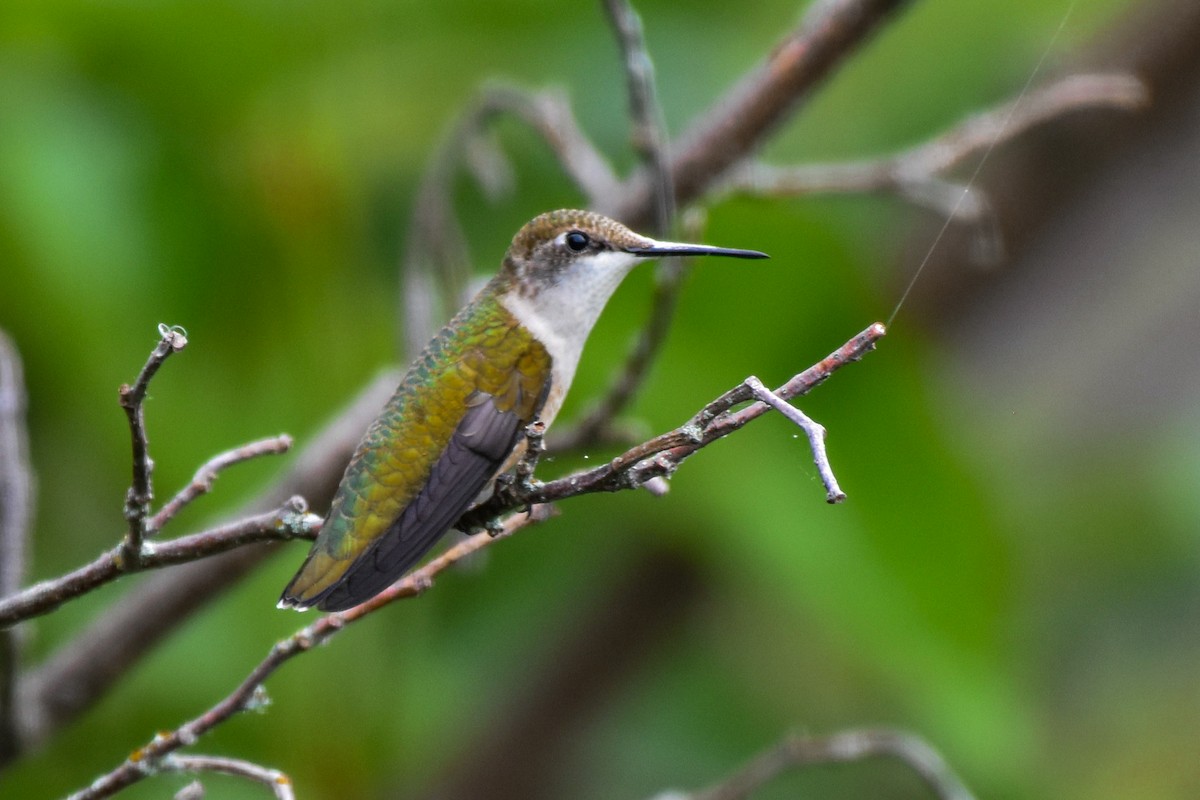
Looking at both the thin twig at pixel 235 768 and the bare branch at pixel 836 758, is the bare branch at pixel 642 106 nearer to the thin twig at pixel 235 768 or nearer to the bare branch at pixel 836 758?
the bare branch at pixel 836 758

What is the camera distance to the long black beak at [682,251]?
4.64ft

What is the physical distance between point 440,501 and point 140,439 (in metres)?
0.37

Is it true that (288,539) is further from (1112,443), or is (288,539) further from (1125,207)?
(1125,207)

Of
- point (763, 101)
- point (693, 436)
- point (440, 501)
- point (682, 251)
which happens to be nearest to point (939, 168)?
point (763, 101)

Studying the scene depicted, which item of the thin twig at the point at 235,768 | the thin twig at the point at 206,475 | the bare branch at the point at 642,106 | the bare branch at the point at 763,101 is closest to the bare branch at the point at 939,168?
the bare branch at the point at 763,101


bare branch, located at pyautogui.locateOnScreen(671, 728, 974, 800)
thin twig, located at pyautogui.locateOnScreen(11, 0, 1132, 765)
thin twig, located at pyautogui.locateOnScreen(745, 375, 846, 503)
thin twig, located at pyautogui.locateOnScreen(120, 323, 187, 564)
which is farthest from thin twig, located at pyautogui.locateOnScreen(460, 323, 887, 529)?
thin twig, located at pyautogui.locateOnScreen(11, 0, 1132, 765)

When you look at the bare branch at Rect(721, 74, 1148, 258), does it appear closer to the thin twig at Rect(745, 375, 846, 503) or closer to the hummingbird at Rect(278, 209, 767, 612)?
the hummingbird at Rect(278, 209, 767, 612)

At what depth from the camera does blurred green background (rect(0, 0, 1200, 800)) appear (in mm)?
2283

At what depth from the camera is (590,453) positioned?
2.03m

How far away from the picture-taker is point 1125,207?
3420 mm

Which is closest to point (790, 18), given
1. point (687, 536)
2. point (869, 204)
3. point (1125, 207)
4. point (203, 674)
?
point (869, 204)

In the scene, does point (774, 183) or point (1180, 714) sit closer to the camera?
point (774, 183)

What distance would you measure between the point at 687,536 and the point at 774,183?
0.73 metres

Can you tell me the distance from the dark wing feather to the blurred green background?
2.32ft
